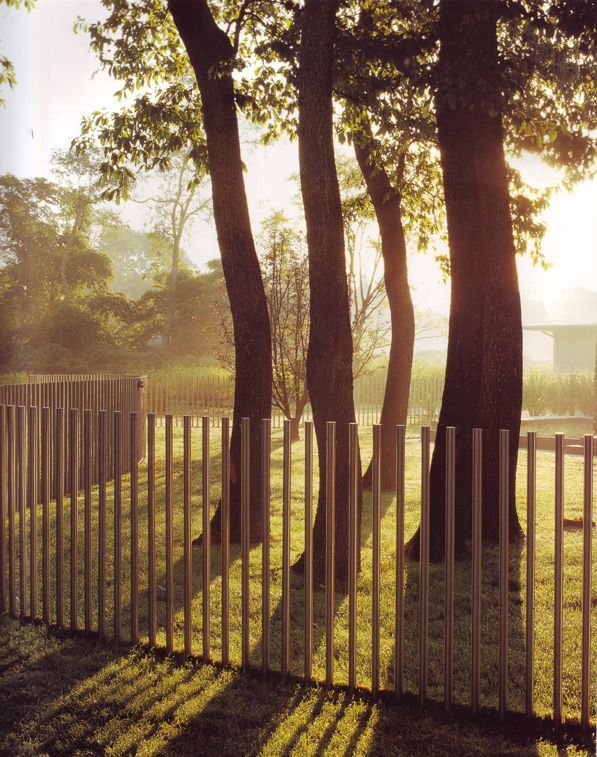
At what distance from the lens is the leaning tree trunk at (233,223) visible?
9.21 m

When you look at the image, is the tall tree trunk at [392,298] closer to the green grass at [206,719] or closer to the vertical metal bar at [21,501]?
the vertical metal bar at [21,501]

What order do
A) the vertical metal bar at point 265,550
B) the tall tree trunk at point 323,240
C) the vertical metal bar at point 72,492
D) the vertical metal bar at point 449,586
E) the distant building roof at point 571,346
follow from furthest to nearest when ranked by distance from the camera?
the distant building roof at point 571,346 → the tall tree trunk at point 323,240 → the vertical metal bar at point 72,492 → the vertical metal bar at point 265,550 → the vertical metal bar at point 449,586

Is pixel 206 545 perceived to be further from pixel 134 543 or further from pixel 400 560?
pixel 400 560

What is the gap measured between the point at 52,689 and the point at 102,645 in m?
0.87

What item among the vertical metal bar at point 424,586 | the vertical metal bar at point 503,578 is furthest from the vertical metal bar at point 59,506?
the vertical metal bar at point 503,578

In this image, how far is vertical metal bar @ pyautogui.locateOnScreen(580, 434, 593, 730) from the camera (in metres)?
4.29

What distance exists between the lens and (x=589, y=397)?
106ft

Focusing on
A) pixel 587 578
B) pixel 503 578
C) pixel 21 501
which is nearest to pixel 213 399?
pixel 21 501

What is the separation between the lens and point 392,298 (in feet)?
44.2

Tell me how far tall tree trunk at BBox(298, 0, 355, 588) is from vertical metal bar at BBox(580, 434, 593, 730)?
320 centimetres

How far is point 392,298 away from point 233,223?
4.82 m

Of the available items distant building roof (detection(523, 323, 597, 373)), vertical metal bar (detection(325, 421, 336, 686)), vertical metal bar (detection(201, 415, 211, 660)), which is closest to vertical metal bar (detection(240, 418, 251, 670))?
vertical metal bar (detection(201, 415, 211, 660))

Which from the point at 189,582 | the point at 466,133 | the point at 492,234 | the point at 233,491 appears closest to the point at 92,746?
the point at 189,582

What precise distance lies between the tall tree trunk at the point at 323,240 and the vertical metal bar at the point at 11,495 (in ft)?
8.65
